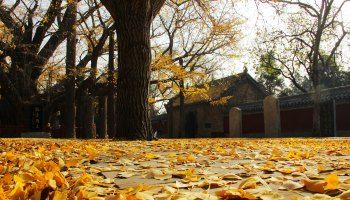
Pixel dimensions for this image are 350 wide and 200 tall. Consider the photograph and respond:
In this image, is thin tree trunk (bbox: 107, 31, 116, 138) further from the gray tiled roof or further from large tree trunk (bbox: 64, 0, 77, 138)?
the gray tiled roof

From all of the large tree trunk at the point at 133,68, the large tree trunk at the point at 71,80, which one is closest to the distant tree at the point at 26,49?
the large tree trunk at the point at 71,80

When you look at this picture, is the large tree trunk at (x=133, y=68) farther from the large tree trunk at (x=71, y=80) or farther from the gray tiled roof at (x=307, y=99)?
the gray tiled roof at (x=307, y=99)

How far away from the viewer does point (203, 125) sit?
38.0 meters

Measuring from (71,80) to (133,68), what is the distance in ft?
37.0

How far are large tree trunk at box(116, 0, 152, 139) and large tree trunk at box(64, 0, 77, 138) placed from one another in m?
9.97

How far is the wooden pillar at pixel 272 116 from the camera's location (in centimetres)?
2236

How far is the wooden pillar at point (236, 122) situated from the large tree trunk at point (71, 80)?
12.2 m

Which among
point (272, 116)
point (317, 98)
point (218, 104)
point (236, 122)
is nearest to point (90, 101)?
point (236, 122)

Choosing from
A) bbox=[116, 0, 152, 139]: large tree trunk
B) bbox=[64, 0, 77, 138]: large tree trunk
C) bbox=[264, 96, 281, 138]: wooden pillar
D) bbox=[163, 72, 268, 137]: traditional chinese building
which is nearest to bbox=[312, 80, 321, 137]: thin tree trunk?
bbox=[264, 96, 281, 138]: wooden pillar

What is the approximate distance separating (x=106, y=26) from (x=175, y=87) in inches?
234

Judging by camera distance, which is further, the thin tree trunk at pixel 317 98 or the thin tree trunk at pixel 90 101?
the thin tree trunk at pixel 317 98

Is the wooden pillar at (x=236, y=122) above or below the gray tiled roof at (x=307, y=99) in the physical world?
below

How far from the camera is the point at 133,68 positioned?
9.17m

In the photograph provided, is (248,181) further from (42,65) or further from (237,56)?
(237,56)
